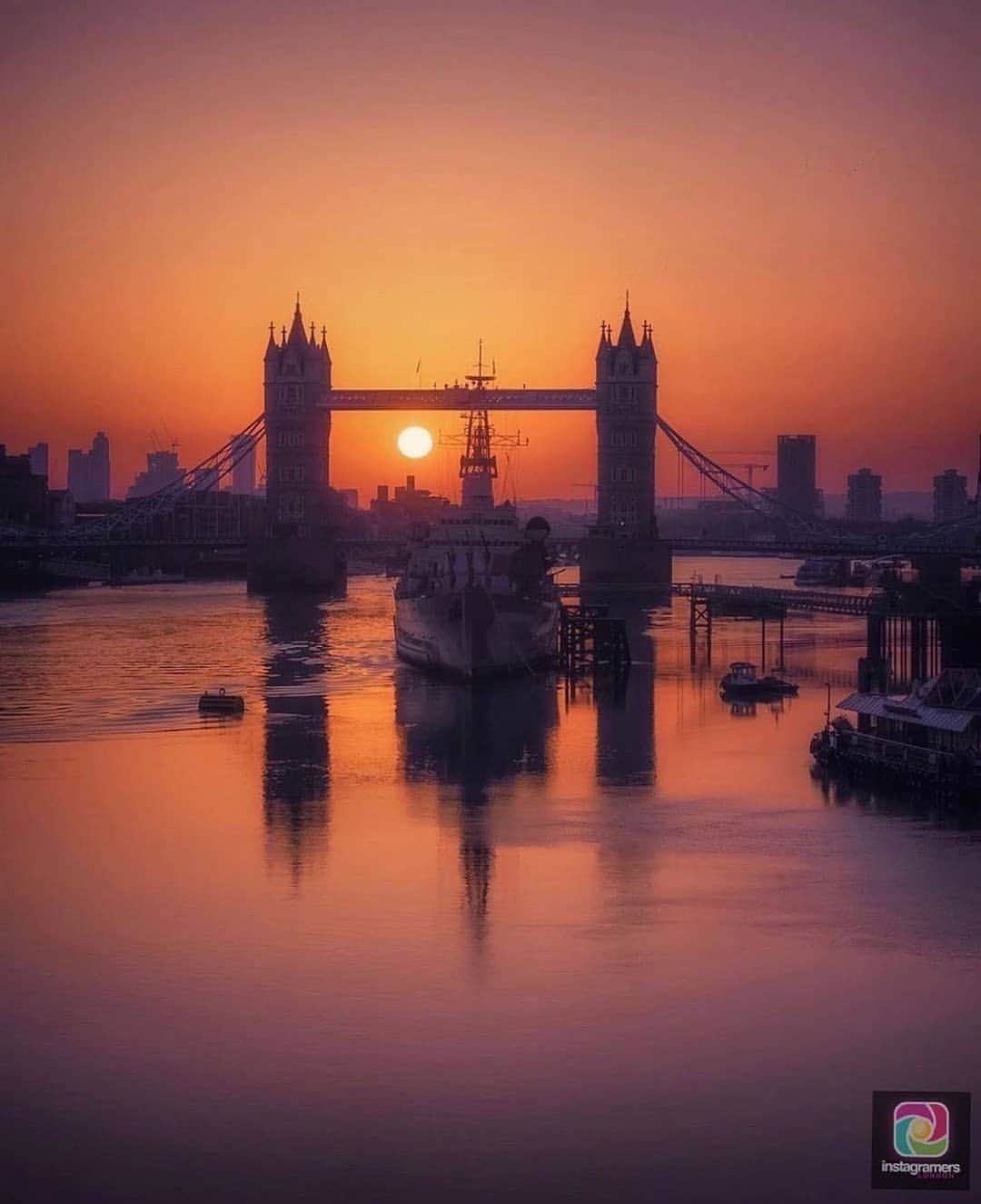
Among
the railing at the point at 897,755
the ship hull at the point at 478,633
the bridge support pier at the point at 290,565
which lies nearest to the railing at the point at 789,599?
the ship hull at the point at 478,633

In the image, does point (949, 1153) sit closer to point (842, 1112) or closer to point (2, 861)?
point (842, 1112)

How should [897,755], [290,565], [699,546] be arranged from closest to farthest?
[897,755] → [699,546] → [290,565]

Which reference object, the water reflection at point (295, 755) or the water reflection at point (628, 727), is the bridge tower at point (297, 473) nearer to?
the water reflection at point (295, 755)

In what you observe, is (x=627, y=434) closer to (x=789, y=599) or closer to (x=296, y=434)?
(x=296, y=434)

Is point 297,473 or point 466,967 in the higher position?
point 297,473

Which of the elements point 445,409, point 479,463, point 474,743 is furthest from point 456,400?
point 474,743

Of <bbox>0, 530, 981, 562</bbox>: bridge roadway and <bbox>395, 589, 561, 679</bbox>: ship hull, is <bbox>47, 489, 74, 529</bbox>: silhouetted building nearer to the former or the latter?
<bbox>0, 530, 981, 562</bbox>: bridge roadway
